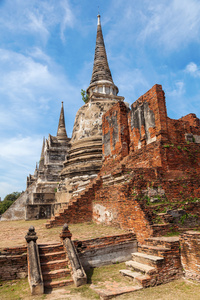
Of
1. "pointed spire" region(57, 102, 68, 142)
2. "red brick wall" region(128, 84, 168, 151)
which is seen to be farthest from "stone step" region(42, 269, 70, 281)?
"pointed spire" region(57, 102, 68, 142)

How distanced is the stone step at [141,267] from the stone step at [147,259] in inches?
4.0

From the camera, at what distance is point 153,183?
25.1 feet

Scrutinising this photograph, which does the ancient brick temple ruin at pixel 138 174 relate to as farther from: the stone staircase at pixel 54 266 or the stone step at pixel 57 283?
the stone step at pixel 57 283

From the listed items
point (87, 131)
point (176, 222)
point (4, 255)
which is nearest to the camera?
point (4, 255)

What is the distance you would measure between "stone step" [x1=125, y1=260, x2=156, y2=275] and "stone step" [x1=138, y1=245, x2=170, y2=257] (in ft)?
1.20

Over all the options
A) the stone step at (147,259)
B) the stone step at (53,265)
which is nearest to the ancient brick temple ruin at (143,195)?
the stone step at (147,259)

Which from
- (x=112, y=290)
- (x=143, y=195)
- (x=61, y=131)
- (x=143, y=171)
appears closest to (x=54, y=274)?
(x=112, y=290)

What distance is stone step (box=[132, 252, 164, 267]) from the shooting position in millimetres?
5512

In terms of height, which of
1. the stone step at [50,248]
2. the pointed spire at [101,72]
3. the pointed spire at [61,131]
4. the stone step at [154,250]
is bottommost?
the stone step at [154,250]

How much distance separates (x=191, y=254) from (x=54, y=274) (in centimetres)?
322

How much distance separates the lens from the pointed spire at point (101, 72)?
20203 mm

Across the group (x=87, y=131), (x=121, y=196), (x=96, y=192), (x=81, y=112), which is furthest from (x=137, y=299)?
(x=81, y=112)

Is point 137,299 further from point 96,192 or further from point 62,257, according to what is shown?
point 96,192

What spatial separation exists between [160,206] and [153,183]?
83 centimetres
